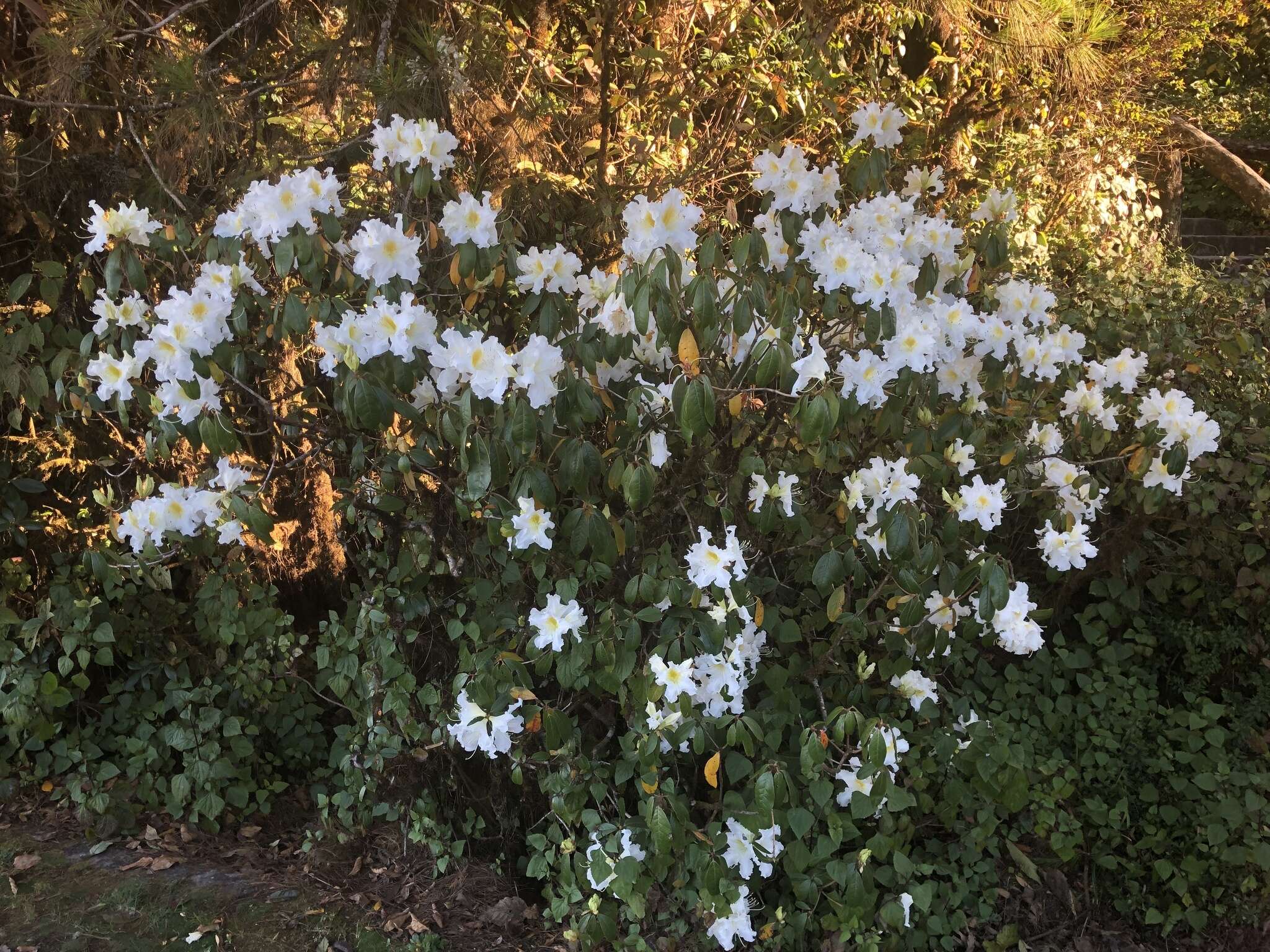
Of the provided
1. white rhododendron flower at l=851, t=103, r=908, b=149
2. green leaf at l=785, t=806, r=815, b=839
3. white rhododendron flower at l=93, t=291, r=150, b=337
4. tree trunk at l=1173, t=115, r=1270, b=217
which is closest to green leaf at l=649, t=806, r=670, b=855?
green leaf at l=785, t=806, r=815, b=839

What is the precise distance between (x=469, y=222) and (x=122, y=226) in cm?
77

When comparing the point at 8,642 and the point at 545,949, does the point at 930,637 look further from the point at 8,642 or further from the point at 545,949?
the point at 8,642

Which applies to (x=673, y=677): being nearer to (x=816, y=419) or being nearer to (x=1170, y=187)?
(x=816, y=419)

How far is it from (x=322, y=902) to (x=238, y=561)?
1070 mm

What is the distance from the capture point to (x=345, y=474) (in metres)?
2.64

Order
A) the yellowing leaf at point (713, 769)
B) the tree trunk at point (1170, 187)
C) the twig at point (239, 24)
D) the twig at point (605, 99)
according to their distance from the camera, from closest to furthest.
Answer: the yellowing leaf at point (713, 769) → the twig at point (239, 24) → the twig at point (605, 99) → the tree trunk at point (1170, 187)

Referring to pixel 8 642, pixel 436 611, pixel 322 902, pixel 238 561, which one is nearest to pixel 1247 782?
pixel 436 611

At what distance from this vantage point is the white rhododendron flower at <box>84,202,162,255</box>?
6.94ft

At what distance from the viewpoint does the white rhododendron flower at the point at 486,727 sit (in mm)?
2064

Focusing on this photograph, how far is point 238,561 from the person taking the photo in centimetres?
306

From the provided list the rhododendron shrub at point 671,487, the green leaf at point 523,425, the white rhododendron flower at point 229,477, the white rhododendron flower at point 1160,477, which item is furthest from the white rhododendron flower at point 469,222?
the white rhododendron flower at point 1160,477

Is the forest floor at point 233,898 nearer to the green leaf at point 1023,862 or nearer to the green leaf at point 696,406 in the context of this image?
the green leaf at point 1023,862

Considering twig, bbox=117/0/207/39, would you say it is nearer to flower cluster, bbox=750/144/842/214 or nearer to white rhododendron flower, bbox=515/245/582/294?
white rhododendron flower, bbox=515/245/582/294

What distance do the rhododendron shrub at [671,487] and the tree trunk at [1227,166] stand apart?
411cm
